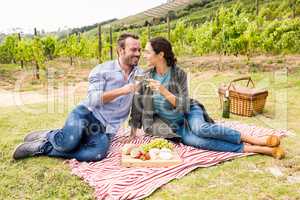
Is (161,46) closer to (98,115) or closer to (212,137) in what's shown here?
(98,115)

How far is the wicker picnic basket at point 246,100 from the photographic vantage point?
17.9 feet

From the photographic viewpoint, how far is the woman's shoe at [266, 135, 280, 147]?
3674 mm

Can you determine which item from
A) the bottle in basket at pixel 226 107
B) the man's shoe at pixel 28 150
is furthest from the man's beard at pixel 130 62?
the bottle in basket at pixel 226 107

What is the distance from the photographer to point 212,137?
12.7 feet

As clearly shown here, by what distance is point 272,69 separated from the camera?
32.6 feet

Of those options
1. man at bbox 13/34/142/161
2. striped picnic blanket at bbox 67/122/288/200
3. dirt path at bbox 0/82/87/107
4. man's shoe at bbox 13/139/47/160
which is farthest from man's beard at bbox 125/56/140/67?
dirt path at bbox 0/82/87/107

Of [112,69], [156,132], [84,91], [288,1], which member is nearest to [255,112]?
[156,132]

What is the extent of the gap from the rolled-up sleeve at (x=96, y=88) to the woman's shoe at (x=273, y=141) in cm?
167

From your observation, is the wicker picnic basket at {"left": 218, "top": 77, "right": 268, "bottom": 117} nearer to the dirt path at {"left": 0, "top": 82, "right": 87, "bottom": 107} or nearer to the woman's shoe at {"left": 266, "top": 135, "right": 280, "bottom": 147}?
the woman's shoe at {"left": 266, "top": 135, "right": 280, "bottom": 147}

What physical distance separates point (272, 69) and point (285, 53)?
1.86 m

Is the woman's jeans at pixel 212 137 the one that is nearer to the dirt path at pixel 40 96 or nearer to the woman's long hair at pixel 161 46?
the woman's long hair at pixel 161 46

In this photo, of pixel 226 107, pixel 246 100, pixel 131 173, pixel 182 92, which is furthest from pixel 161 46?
pixel 246 100

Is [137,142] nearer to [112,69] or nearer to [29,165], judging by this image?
[112,69]

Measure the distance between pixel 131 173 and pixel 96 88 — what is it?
98 cm
